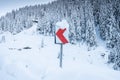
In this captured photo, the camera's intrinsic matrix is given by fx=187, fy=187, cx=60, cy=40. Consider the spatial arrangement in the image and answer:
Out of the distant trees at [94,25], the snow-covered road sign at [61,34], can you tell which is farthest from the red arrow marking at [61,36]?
the distant trees at [94,25]

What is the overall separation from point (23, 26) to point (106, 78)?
12092cm

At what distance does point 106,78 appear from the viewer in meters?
4.04

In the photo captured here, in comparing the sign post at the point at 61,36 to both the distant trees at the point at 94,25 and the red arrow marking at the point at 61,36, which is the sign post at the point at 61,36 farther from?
the distant trees at the point at 94,25

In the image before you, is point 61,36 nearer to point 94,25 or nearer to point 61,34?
point 61,34

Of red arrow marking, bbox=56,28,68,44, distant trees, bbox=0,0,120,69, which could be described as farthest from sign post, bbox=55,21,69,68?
distant trees, bbox=0,0,120,69

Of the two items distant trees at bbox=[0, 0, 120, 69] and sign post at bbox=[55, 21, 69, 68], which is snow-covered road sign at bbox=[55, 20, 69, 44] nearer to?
sign post at bbox=[55, 21, 69, 68]

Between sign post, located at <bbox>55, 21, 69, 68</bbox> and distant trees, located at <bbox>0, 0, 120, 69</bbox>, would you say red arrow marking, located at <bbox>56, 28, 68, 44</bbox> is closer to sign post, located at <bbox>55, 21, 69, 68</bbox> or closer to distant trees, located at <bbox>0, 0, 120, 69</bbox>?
sign post, located at <bbox>55, 21, 69, 68</bbox>

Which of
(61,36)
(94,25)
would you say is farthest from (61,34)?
(94,25)

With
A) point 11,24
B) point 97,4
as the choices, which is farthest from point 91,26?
point 11,24

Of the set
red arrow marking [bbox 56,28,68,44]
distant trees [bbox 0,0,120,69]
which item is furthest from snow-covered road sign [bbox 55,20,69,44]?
distant trees [bbox 0,0,120,69]

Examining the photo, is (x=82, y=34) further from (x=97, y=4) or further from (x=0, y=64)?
(x=0, y=64)

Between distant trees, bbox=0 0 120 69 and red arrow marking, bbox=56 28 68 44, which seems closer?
red arrow marking, bbox=56 28 68 44

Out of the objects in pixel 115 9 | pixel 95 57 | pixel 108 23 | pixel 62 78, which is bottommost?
pixel 95 57

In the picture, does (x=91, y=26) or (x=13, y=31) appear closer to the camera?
(x=91, y=26)
